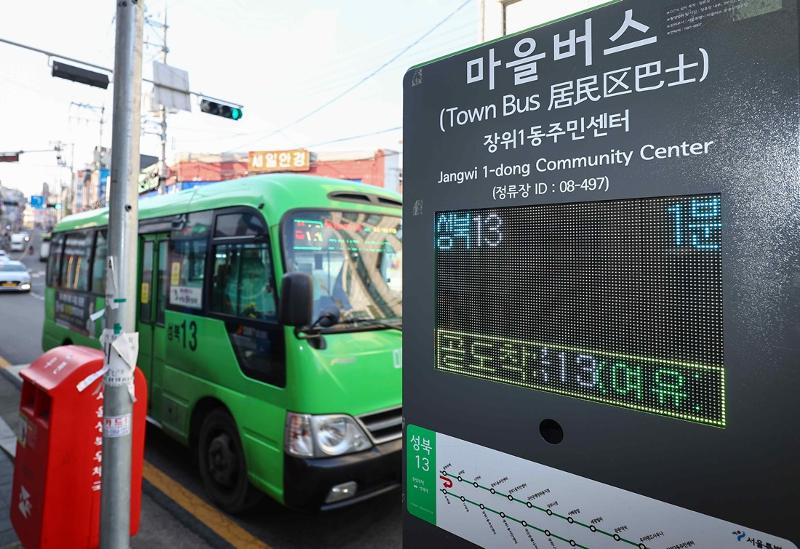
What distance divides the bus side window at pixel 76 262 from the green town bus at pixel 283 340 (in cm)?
241

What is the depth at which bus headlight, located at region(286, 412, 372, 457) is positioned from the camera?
3395 millimetres

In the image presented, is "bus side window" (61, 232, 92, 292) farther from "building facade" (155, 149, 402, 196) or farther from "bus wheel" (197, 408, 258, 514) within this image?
"building facade" (155, 149, 402, 196)

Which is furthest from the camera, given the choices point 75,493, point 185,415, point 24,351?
point 24,351

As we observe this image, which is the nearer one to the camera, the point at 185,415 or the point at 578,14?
the point at 578,14

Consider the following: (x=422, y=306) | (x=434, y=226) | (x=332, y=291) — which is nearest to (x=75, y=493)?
(x=332, y=291)

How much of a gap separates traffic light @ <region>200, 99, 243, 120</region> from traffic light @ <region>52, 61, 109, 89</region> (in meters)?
2.66

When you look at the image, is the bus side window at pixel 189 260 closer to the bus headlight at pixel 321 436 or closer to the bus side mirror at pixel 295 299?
the bus side mirror at pixel 295 299

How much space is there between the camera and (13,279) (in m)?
21.9

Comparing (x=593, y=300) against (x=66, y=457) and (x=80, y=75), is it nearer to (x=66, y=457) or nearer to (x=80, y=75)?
(x=66, y=457)

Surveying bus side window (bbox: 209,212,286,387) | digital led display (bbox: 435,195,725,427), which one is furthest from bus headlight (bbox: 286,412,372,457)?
digital led display (bbox: 435,195,725,427)

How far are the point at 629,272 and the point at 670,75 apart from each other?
1.67 feet

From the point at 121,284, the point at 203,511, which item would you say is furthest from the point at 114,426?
the point at 203,511

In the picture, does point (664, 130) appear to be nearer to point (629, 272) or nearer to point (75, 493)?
→ point (629, 272)

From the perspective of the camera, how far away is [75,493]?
3.05 meters
